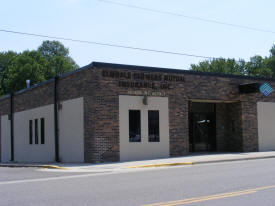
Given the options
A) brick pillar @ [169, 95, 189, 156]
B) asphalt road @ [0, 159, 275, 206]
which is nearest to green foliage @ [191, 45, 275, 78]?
brick pillar @ [169, 95, 189, 156]

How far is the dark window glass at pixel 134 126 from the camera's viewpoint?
19594 millimetres

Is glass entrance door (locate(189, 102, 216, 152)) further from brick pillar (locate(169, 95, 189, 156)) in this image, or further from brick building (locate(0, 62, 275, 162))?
brick pillar (locate(169, 95, 189, 156))

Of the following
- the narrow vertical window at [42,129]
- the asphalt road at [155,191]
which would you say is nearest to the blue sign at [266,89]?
the asphalt road at [155,191]

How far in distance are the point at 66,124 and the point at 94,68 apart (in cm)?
397

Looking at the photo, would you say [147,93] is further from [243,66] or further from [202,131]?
[243,66]

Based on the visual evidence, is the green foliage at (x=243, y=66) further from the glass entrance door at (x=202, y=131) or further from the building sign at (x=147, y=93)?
the building sign at (x=147, y=93)

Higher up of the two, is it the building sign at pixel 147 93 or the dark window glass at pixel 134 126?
the building sign at pixel 147 93

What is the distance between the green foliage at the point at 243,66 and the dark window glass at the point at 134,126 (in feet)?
170

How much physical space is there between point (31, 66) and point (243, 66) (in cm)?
3845

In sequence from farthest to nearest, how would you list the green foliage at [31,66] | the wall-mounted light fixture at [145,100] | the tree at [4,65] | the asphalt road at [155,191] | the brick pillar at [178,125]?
1. the tree at [4,65]
2. the green foliage at [31,66]
3. the brick pillar at [178,125]
4. the wall-mounted light fixture at [145,100]
5. the asphalt road at [155,191]

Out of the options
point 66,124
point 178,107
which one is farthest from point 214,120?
point 66,124

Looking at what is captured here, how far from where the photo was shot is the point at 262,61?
2921 inches

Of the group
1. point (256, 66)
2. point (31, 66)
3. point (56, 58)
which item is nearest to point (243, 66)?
point (256, 66)

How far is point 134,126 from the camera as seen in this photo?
64.7ft
